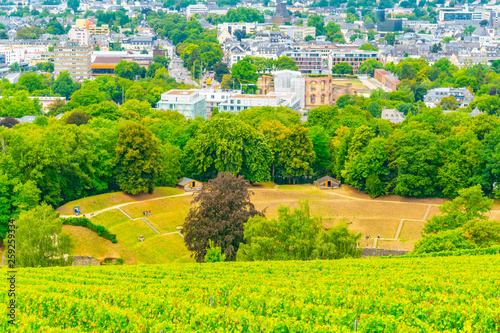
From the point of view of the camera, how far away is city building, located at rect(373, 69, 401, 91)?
131125mm

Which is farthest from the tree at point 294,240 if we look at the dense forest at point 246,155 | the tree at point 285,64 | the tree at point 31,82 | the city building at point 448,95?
the tree at point 285,64

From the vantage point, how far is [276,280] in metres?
30.3

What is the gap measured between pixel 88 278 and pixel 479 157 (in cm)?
4065

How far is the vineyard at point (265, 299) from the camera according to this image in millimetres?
21938

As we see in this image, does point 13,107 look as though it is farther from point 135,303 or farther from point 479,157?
point 135,303

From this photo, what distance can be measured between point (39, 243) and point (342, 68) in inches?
4932

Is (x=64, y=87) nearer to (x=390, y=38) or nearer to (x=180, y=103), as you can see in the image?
(x=180, y=103)

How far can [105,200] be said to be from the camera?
55.2 m

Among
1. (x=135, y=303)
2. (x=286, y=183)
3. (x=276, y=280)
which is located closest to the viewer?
(x=135, y=303)

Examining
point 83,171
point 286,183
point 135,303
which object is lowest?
point 286,183

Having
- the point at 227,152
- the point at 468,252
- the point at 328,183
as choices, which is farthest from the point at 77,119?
the point at 468,252

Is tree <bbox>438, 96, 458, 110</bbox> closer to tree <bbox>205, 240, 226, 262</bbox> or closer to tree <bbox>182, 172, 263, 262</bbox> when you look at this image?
tree <bbox>182, 172, 263, 262</bbox>

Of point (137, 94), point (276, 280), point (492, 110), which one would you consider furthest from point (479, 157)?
point (137, 94)

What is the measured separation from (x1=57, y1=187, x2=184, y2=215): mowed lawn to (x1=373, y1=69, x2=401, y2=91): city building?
256 ft
